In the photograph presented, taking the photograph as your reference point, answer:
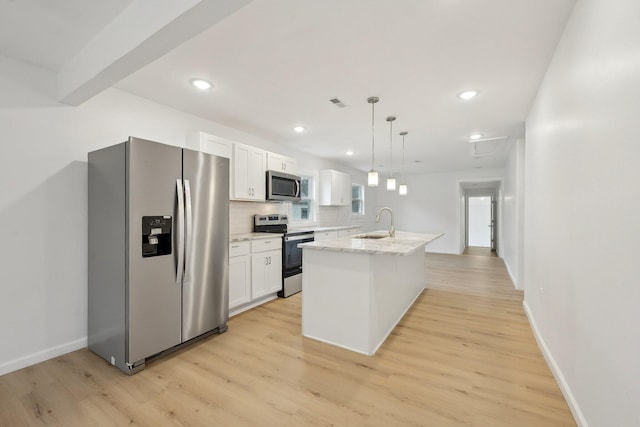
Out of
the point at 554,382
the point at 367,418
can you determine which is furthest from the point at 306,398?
the point at 554,382

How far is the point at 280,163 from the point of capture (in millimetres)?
4383

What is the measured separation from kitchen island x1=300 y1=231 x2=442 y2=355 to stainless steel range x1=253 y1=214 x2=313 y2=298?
131 centimetres

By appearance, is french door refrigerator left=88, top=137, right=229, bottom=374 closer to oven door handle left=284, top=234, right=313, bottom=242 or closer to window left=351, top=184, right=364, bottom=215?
oven door handle left=284, top=234, right=313, bottom=242

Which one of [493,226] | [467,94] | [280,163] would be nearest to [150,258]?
[280,163]

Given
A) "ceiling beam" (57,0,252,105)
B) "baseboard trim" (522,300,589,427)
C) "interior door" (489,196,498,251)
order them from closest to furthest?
"ceiling beam" (57,0,252,105) → "baseboard trim" (522,300,589,427) → "interior door" (489,196,498,251)

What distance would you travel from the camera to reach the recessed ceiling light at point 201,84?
8.35 ft

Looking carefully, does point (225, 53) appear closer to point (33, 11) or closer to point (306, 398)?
point (33, 11)

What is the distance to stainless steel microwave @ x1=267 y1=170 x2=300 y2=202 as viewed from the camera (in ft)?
13.5

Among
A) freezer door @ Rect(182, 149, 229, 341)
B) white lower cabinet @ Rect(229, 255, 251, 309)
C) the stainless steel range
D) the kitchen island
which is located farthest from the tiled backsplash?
the kitchen island

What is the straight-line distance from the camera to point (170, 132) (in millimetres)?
3189

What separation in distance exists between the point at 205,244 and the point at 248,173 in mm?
1447

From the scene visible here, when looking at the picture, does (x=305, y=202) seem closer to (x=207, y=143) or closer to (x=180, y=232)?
(x=207, y=143)

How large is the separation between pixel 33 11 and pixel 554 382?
426 centimetres

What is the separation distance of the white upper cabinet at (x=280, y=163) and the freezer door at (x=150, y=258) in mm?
1830
